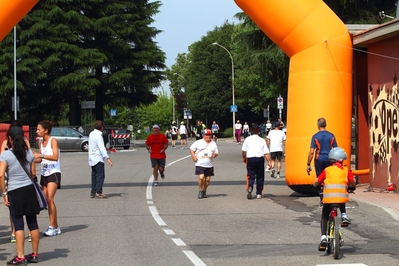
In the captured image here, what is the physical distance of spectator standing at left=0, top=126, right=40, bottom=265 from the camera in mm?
8750

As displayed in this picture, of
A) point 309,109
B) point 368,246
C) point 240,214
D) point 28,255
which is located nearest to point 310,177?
point 309,109

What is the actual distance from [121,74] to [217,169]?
2435 centimetres

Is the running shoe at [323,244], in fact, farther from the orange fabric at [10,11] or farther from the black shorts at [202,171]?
the orange fabric at [10,11]

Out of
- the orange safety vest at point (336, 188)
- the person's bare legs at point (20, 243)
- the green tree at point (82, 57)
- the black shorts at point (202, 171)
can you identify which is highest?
the green tree at point (82, 57)

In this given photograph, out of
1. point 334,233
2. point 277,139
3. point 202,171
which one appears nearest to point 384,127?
point 202,171

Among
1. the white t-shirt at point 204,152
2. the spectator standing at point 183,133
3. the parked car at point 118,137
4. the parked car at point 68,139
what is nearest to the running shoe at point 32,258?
the white t-shirt at point 204,152

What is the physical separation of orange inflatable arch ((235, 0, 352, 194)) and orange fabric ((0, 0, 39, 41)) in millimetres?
4813

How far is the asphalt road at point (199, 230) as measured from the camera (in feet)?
30.0

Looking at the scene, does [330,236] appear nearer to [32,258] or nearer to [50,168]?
[32,258]

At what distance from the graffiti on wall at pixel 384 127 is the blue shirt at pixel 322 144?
2780mm

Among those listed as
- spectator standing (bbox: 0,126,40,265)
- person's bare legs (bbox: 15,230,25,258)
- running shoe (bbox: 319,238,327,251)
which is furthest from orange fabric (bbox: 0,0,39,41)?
running shoe (bbox: 319,238,327,251)

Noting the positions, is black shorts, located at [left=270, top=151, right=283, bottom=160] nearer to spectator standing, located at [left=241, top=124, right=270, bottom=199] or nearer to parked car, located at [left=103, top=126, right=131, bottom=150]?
spectator standing, located at [left=241, top=124, right=270, bottom=199]

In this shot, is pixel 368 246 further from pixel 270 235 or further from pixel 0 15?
pixel 0 15

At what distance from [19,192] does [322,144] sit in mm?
6641
